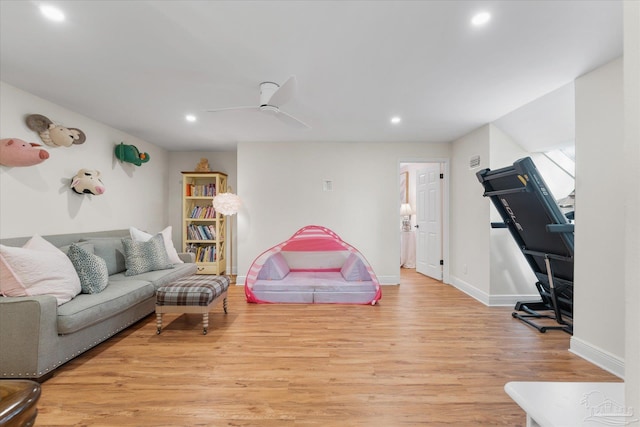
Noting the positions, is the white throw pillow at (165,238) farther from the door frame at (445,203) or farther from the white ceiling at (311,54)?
the door frame at (445,203)

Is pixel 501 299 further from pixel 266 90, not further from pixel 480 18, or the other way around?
pixel 266 90

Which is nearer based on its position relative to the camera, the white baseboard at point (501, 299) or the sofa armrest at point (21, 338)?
the sofa armrest at point (21, 338)

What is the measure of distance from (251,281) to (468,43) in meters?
3.42

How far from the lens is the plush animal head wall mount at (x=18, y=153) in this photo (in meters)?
2.40

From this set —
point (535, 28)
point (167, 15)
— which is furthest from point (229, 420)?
point (535, 28)

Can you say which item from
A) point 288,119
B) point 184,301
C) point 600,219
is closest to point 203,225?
point 184,301

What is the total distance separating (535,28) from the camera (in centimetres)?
176

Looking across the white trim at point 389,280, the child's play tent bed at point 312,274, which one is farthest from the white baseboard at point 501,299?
the child's play tent bed at point 312,274

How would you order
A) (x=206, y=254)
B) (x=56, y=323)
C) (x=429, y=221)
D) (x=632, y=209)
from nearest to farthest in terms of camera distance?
(x=632, y=209)
(x=56, y=323)
(x=206, y=254)
(x=429, y=221)

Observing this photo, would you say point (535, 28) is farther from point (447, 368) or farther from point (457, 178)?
point (457, 178)

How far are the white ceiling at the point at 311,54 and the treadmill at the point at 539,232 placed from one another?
853 millimetres

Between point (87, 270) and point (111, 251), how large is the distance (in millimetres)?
847

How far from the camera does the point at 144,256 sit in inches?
131

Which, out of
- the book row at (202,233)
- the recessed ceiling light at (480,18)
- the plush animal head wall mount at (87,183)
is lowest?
the book row at (202,233)
